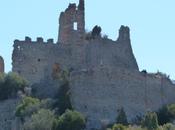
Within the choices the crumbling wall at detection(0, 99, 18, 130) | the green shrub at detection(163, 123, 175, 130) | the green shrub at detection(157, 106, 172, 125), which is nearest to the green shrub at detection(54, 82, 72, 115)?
the crumbling wall at detection(0, 99, 18, 130)

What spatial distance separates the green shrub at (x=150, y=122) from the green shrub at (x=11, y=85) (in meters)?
8.51

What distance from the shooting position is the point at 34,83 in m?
90.0

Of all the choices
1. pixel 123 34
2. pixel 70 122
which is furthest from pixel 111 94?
pixel 123 34

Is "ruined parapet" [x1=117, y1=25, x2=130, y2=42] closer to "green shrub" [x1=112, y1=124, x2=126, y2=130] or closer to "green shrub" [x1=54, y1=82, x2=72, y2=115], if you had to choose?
"green shrub" [x1=54, y1=82, x2=72, y2=115]

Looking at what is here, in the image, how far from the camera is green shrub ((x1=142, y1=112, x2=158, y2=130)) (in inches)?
3273

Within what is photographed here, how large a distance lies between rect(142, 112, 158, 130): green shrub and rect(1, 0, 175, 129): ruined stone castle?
8.53ft

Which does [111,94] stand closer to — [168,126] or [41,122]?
[168,126]

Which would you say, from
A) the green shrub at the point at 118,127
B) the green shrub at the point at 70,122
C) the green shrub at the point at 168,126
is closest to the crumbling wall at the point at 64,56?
the green shrub at the point at 70,122

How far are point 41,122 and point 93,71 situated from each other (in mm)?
4630

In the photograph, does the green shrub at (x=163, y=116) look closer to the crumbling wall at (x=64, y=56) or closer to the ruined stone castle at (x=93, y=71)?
the ruined stone castle at (x=93, y=71)

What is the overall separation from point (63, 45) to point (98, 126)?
824 centimetres

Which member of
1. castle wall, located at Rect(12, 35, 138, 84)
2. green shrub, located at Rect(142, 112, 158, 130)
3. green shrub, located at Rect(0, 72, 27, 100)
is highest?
castle wall, located at Rect(12, 35, 138, 84)

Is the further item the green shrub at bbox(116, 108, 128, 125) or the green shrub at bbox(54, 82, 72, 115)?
the green shrub at bbox(54, 82, 72, 115)

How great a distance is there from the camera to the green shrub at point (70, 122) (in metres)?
83.6
